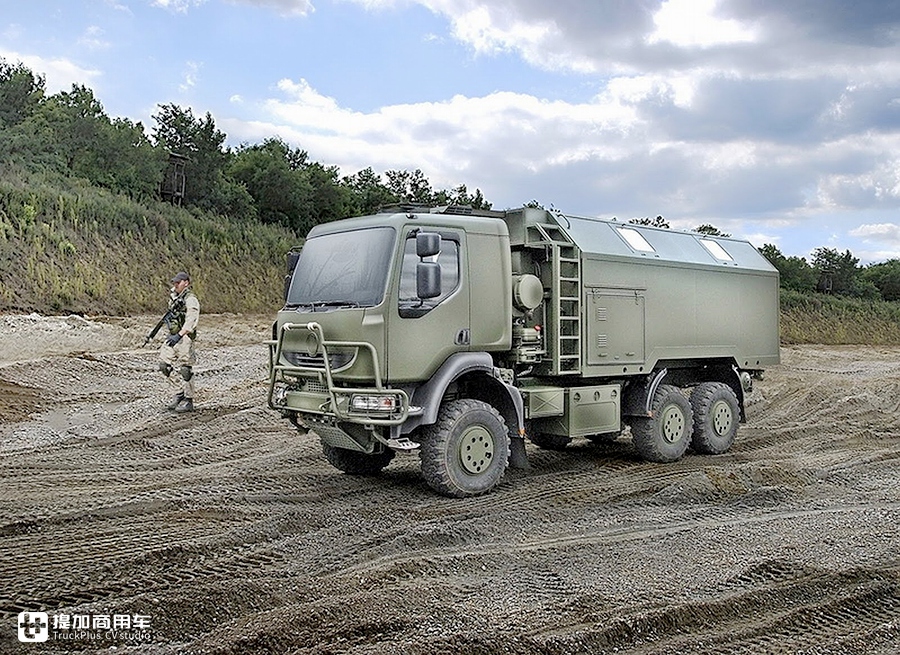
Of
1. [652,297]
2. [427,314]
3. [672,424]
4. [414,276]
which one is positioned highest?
[414,276]

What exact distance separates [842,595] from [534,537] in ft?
7.84

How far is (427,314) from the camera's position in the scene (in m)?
8.36

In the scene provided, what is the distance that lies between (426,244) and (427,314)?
74cm

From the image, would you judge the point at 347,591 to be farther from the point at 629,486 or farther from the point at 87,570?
the point at 629,486

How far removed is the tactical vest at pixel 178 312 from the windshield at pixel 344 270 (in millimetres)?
5248

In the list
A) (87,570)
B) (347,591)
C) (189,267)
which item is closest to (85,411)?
(87,570)

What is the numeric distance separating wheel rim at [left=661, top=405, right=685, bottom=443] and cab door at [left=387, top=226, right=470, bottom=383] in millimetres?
3530

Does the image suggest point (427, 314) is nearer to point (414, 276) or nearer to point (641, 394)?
point (414, 276)

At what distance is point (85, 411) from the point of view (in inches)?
577

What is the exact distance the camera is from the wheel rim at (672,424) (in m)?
11.0

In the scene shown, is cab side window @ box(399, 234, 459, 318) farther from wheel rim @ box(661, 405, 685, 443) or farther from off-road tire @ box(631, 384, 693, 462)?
wheel rim @ box(661, 405, 685, 443)

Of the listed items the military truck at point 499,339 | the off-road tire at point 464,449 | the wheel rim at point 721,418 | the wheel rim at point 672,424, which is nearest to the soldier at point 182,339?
the military truck at point 499,339

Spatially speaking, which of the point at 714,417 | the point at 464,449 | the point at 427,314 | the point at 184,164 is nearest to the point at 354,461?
the point at 464,449

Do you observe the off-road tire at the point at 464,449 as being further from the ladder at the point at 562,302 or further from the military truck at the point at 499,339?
the ladder at the point at 562,302
